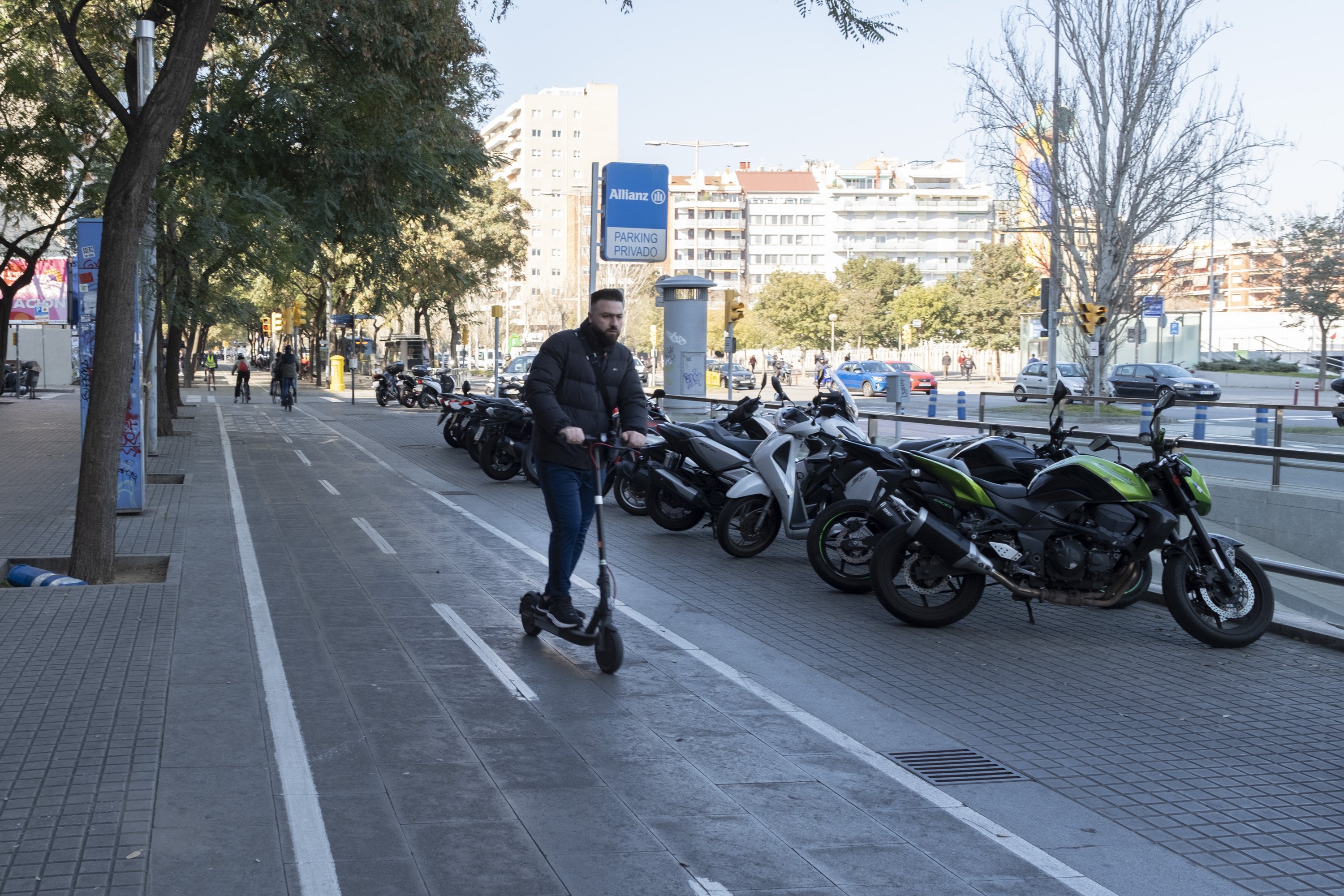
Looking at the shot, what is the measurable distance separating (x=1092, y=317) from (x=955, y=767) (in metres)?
30.4

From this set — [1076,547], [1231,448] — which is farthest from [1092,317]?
[1076,547]

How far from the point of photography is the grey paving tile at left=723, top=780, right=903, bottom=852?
451cm

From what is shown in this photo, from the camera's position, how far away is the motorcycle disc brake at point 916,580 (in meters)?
8.00

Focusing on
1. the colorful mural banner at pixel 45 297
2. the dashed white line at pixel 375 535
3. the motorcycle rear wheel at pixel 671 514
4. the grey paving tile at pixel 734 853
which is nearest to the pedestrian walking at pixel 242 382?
the colorful mural banner at pixel 45 297

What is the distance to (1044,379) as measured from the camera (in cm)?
4603

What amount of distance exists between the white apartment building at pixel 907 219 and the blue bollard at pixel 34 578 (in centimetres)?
14686

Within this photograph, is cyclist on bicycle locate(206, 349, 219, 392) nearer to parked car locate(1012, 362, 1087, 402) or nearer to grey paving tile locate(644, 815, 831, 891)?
parked car locate(1012, 362, 1087, 402)

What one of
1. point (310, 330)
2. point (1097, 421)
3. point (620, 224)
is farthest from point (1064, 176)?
point (310, 330)

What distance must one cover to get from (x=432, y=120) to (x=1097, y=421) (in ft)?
46.6

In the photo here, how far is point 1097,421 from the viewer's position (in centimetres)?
2572

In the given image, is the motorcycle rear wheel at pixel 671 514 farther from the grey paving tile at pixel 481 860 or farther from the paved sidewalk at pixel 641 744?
the grey paving tile at pixel 481 860

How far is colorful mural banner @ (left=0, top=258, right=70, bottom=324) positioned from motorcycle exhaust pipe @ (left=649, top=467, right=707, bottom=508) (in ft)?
121

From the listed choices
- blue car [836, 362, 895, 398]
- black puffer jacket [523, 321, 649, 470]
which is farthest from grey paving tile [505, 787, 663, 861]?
blue car [836, 362, 895, 398]

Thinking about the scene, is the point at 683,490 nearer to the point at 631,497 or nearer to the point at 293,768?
the point at 631,497
